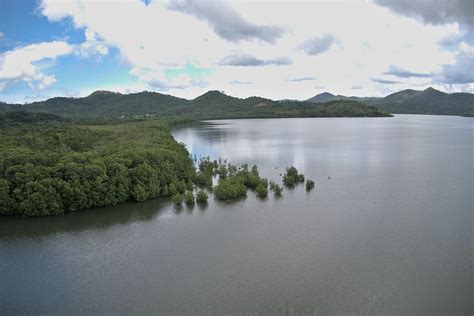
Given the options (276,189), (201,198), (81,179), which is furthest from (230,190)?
(81,179)

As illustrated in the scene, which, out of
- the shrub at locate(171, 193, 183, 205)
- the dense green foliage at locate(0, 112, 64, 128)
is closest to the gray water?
the shrub at locate(171, 193, 183, 205)

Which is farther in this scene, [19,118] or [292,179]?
[19,118]

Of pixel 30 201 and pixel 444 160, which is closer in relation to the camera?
pixel 30 201

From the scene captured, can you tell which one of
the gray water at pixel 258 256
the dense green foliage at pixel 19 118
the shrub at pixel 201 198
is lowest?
the gray water at pixel 258 256

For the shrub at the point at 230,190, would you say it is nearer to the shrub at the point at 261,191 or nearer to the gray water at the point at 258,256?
the gray water at the point at 258,256

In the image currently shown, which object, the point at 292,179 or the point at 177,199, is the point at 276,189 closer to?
the point at 292,179

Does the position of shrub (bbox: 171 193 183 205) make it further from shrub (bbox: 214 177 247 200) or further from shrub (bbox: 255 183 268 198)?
shrub (bbox: 255 183 268 198)

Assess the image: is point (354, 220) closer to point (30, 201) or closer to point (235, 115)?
point (30, 201)

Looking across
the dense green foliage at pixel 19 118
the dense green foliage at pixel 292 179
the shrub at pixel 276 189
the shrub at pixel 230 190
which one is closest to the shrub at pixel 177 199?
the shrub at pixel 230 190

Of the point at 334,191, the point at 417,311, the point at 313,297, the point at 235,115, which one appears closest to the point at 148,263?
the point at 313,297
